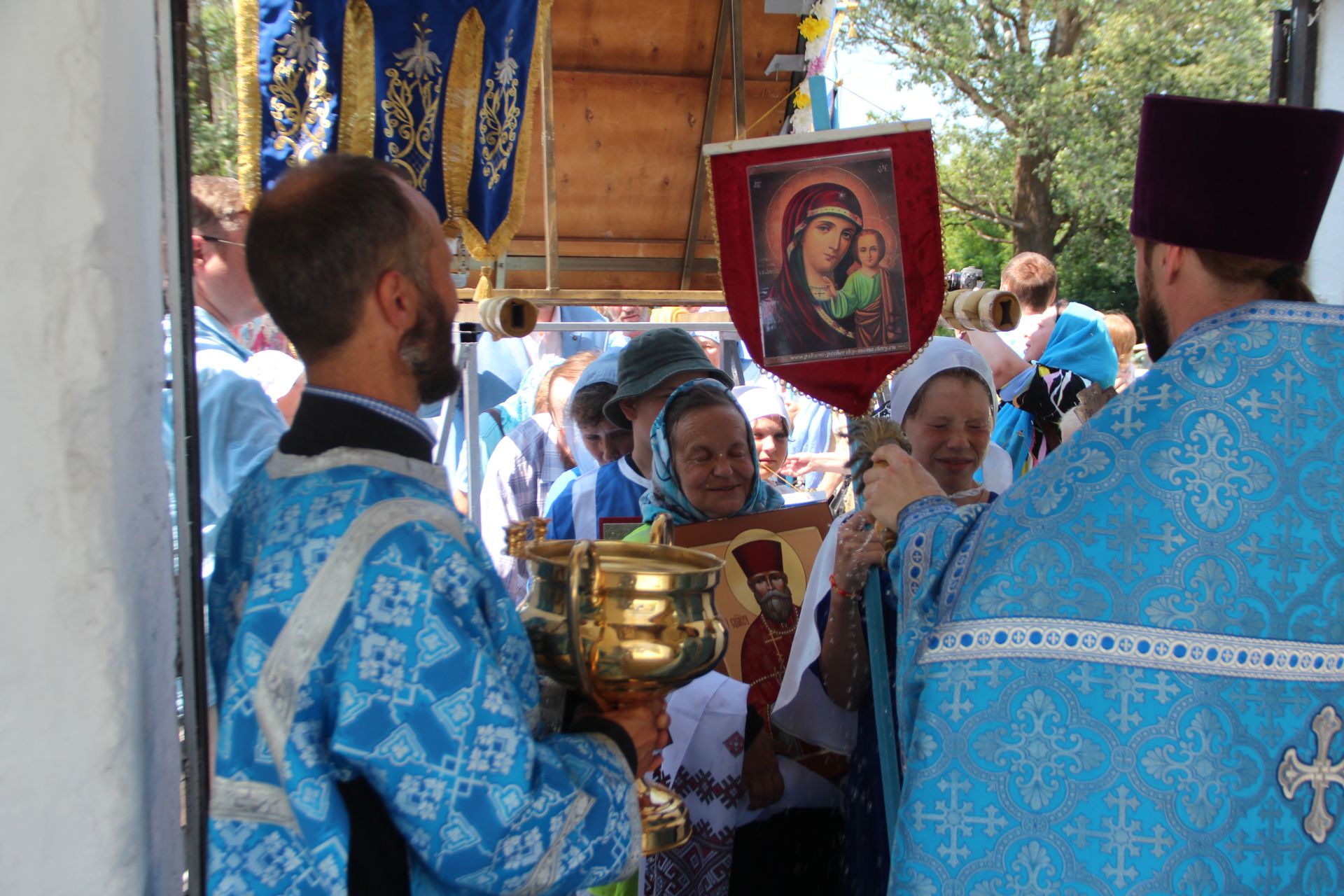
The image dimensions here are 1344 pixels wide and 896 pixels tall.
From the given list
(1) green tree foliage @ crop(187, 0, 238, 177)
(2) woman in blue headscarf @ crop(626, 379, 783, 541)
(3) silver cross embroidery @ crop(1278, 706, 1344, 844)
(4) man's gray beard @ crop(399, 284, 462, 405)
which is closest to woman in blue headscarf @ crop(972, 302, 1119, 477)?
(2) woman in blue headscarf @ crop(626, 379, 783, 541)

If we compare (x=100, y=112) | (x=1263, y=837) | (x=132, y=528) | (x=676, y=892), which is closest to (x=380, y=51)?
(x=100, y=112)

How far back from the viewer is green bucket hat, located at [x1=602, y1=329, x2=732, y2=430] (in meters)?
3.61

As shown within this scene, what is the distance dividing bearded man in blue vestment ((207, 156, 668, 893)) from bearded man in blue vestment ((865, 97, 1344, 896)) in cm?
60

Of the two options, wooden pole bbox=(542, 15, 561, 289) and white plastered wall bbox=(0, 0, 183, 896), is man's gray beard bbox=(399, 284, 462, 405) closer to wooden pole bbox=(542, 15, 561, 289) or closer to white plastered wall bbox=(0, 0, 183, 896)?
white plastered wall bbox=(0, 0, 183, 896)

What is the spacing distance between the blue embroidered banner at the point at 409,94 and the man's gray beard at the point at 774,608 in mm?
1348

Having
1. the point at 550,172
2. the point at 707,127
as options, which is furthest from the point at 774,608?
the point at 707,127

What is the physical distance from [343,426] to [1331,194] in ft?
9.61

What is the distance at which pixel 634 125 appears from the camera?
175 inches

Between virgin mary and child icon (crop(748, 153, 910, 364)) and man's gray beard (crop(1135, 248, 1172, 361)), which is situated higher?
Answer: virgin mary and child icon (crop(748, 153, 910, 364))

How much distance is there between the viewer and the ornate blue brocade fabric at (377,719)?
4.71 feet

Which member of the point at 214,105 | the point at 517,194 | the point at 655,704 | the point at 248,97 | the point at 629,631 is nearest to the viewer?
the point at 629,631

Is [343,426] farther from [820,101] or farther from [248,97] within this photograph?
[248,97]

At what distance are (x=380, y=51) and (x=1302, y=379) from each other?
229cm

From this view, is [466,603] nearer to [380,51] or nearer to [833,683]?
[833,683]
